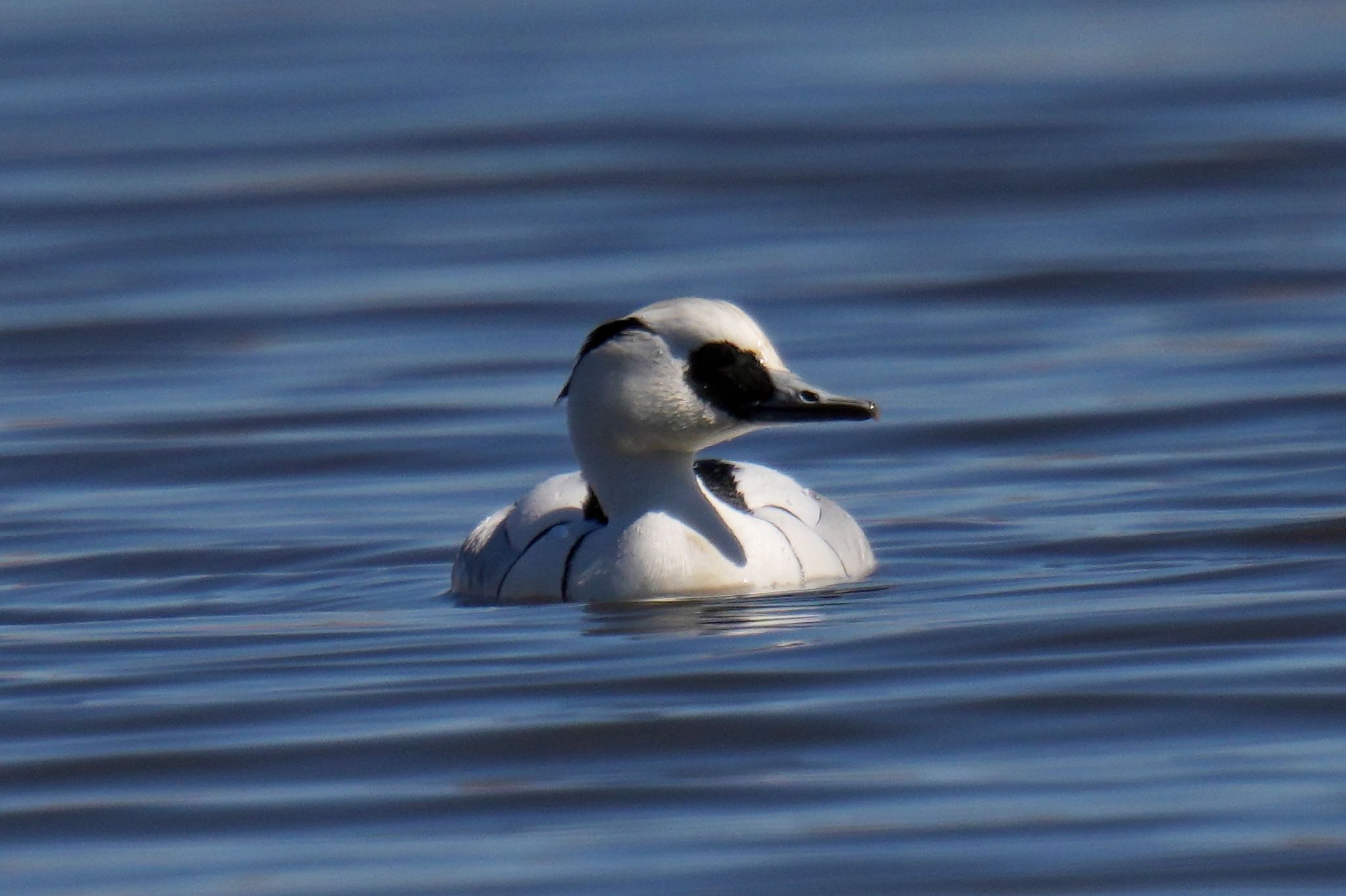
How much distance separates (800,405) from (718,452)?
3.56 m

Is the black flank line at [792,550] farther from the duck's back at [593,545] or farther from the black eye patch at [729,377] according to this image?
the black eye patch at [729,377]

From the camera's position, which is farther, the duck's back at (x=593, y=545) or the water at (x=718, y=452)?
the duck's back at (x=593, y=545)

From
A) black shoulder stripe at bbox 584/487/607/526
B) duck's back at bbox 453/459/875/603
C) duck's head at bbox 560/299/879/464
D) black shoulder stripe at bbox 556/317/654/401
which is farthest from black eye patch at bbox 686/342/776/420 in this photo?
black shoulder stripe at bbox 584/487/607/526

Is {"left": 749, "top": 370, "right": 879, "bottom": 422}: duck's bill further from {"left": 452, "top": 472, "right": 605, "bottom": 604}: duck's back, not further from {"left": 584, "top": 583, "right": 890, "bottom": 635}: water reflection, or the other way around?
{"left": 452, "top": 472, "right": 605, "bottom": 604}: duck's back

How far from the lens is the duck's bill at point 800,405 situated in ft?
29.7

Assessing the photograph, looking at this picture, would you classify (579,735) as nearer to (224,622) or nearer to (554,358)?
(224,622)

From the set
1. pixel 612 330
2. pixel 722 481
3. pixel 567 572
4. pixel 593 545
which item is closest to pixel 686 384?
pixel 612 330

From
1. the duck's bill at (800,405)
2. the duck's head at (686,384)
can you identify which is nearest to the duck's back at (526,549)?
the duck's head at (686,384)

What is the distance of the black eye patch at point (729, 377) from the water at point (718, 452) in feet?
2.05

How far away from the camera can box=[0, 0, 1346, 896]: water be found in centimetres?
649

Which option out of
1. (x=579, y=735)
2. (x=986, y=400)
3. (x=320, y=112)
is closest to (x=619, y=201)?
(x=320, y=112)

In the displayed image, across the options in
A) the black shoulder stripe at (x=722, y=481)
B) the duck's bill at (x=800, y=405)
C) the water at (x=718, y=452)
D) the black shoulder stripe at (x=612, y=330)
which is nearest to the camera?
the water at (x=718, y=452)

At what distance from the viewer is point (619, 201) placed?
1856 centimetres

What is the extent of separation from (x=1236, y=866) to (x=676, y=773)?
144cm
